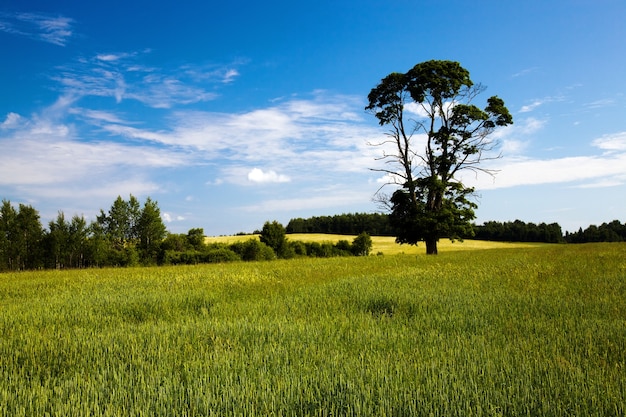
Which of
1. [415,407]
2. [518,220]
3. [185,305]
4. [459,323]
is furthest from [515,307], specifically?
[518,220]

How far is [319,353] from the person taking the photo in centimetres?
454

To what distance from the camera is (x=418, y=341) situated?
525 centimetres

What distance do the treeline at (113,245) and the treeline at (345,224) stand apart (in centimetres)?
2911

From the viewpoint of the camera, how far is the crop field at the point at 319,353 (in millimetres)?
3311

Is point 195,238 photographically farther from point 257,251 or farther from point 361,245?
point 361,245

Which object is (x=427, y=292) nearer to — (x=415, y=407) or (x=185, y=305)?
(x=185, y=305)

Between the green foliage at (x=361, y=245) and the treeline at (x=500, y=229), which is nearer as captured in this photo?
the green foliage at (x=361, y=245)

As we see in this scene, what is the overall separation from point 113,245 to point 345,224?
2075 inches

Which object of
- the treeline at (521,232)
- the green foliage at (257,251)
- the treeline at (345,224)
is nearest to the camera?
the green foliage at (257,251)

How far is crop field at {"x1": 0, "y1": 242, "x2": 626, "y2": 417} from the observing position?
3.31 metres

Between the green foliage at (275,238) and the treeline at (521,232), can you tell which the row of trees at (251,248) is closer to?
the green foliage at (275,238)

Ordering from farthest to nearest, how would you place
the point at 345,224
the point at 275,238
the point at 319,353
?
the point at 345,224 → the point at 275,238 → the point at 319,353

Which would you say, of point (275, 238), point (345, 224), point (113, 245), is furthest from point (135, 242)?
point (345, 224)

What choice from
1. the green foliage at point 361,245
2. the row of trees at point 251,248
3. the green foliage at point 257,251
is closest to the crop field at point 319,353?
the row of trees at point 251,248
